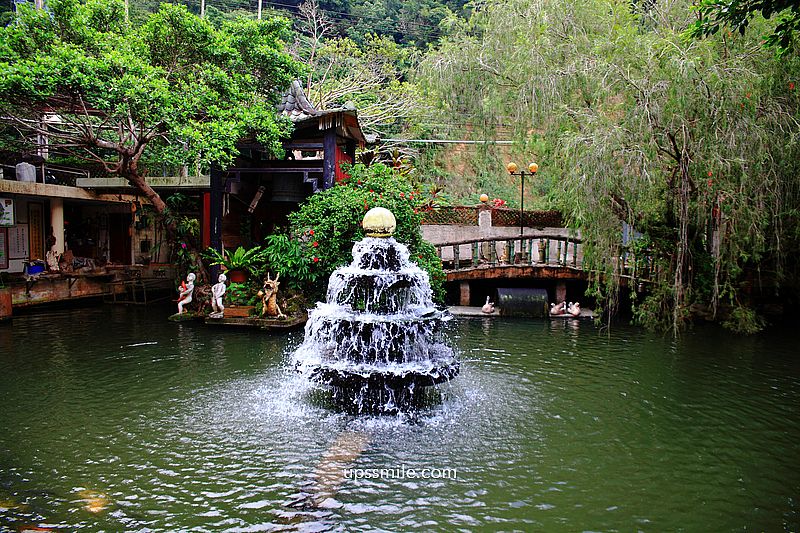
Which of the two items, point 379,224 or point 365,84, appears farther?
point 365,84

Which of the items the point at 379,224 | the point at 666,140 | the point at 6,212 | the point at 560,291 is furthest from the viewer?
the point at 560,291

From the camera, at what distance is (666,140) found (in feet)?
37.2

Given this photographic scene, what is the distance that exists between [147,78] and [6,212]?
6.96m

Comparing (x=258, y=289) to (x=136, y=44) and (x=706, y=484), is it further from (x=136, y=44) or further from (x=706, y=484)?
(x=706, y=484)

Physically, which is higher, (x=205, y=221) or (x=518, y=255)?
(x=205, y=221)

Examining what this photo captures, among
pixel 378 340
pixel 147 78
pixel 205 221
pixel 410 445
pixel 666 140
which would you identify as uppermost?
pixel 147 78

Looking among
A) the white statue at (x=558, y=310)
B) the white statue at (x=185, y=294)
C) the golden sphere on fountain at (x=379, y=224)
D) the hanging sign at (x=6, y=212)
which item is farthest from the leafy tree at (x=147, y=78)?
the white statue at (x=558, y=310)

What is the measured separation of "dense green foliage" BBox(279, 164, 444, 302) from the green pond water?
122 inches

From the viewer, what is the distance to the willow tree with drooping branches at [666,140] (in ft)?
34.8

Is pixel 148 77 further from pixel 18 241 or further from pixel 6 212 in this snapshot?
pixel 18 241

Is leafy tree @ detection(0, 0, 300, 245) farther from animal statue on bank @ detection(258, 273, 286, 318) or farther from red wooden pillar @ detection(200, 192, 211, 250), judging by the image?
red wooden pillar @ detection(200, 192, 211, 250)

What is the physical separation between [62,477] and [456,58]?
14.1 metres

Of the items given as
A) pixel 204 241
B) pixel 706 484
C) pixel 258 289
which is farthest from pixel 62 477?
pixel 204 241

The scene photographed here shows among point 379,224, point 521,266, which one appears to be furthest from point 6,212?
point 521,266
